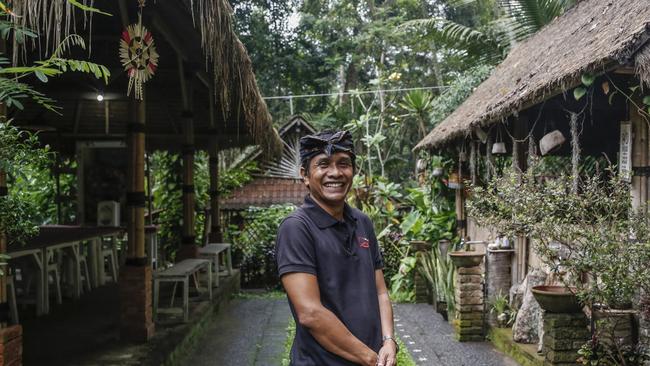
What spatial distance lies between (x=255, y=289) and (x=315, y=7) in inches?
424

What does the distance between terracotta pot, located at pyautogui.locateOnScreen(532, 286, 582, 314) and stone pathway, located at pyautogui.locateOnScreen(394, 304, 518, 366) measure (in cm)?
115

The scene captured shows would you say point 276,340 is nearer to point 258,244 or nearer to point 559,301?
point 559,301

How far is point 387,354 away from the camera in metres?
2.13

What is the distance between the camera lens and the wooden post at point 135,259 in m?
5.19

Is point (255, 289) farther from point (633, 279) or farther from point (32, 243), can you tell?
point (633, 279)

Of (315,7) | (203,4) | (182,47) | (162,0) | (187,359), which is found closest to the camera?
(203,4)

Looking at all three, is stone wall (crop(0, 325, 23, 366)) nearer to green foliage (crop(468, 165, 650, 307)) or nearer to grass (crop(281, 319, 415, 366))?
grass (crop(281, 319, 415, 366))

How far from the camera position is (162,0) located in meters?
5.08

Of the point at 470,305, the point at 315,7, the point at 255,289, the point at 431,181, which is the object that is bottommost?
the point at 255,289

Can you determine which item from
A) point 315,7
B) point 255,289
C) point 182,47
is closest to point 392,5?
point 315,7

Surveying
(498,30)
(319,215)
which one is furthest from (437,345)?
(498,30)

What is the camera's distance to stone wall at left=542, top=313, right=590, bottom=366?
442 centimetres

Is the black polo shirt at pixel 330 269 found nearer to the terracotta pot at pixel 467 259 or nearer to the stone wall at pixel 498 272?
the terracotta pot at pixel 467 259

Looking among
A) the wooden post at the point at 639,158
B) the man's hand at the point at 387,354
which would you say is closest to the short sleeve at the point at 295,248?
the man's hand at the point at 387,354
